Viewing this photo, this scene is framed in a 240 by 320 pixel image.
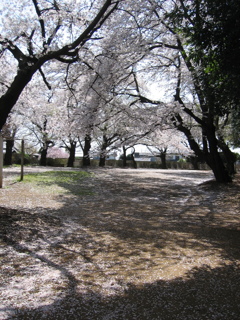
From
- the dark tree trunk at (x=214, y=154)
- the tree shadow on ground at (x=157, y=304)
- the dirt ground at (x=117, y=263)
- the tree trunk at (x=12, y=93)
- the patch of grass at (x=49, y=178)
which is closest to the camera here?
the tree shadow on ground at (x=157, y=304)

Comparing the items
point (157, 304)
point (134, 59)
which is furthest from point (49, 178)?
point (157, 304)

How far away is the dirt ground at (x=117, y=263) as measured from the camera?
8.30 ft

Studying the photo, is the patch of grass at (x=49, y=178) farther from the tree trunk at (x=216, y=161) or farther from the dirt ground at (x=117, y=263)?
the tree trunk at (x=216, y=161)

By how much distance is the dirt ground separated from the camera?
2.53 metres

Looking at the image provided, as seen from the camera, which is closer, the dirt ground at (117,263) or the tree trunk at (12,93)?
the dirt ground at (117,263)

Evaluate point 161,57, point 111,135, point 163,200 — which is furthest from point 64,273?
point 111,135

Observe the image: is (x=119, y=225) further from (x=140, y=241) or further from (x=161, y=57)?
(x=161, y=57)

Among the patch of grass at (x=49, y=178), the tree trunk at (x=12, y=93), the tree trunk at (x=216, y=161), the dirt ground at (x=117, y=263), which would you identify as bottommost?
the dirt ground at (x=117, y=263)

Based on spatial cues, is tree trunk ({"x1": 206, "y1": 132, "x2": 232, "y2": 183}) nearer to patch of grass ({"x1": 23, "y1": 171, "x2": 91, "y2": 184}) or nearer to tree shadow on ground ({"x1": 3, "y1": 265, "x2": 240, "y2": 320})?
patch of grass ({"x1": 23, "y1": 171, "x2": 91, "y2": 184})

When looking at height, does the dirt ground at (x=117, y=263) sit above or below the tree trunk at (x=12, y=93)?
below

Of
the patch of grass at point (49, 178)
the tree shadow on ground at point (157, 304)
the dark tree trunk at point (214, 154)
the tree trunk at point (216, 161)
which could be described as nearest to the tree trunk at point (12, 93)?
the tree shadow on ground at point (157, 304)

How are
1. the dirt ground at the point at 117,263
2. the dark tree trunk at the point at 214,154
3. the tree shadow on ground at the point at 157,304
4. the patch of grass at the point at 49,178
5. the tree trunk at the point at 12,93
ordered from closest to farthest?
the tree shadow on ground at the point at 157,304
the dirt ground at the point at 117,263
the tree trunk at the point at 12,93
the patch of grass at the point at 49,178
the dark tree trunk at the point at 214,154

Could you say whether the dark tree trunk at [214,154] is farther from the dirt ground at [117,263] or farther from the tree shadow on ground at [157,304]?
the tree shadow on ground at [157,304]

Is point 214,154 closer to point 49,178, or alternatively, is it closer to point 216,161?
point 216,161
